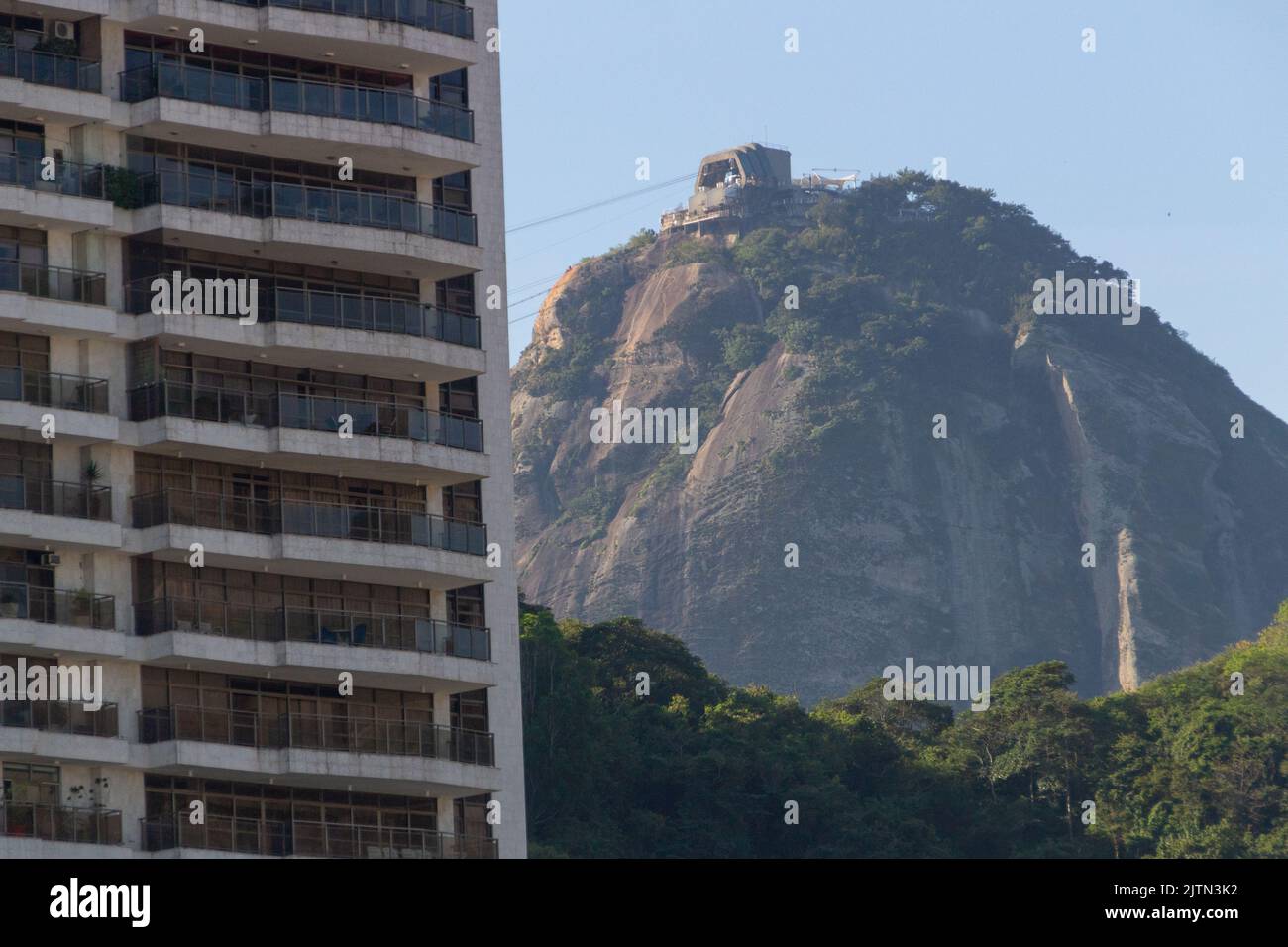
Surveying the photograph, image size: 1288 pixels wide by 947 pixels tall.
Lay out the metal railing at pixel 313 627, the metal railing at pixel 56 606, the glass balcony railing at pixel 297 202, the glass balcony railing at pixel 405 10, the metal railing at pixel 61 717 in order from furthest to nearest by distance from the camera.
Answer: the glass balcony railing at pixel 405 10
the glass balcony railing at pixel 297 202
the metal railing at pixel 313 627
the metal railing at pixel 56 606
the metal railing at pixel 61 717

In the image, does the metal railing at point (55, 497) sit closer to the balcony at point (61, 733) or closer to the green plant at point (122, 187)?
the balcony at point (61, 733)

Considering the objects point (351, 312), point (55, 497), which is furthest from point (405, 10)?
point (55, 497)

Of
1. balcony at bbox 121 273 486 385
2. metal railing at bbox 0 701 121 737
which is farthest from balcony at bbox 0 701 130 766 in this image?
balcony at bbox 121 273 486 385

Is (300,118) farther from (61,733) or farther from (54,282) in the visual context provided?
(61,733)

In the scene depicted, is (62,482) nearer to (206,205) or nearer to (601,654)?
(206,205)

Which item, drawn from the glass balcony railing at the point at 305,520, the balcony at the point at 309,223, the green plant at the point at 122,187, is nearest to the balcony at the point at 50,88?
the green plant at the point at 122,187

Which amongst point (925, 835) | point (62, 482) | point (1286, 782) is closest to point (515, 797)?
point (62, 482)
